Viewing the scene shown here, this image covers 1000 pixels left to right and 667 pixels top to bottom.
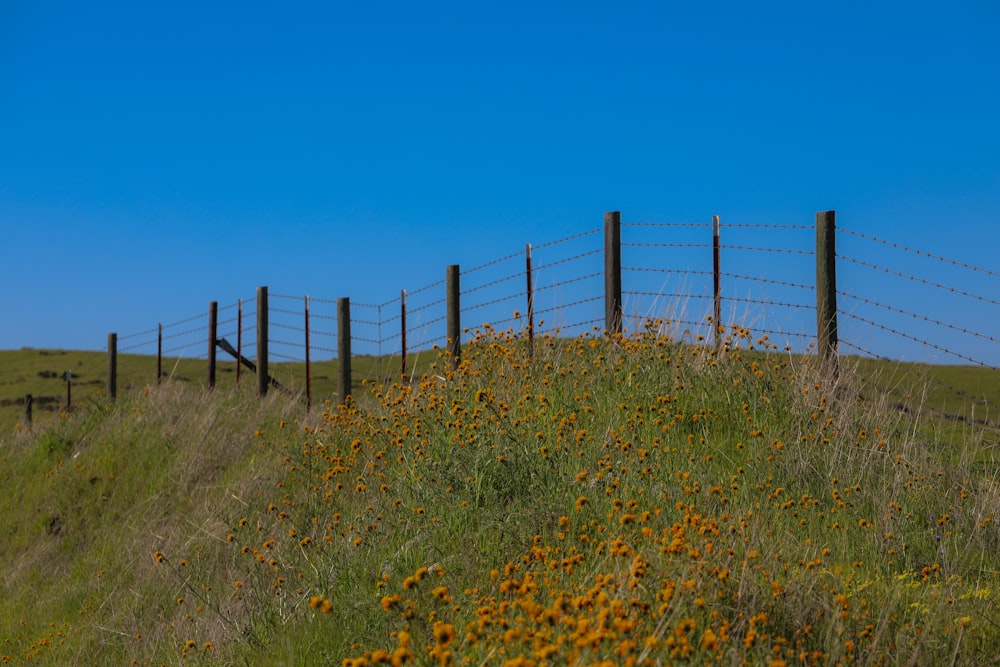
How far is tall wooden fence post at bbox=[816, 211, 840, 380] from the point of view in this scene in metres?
9.72

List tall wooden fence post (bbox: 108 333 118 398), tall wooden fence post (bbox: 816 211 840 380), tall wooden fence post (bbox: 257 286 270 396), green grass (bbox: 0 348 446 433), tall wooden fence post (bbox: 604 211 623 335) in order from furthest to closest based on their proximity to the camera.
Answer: green grass (bbox: 0 348 446 433) < tall wooden fence post (bbox: 108 333 118 398) < tall wooden fence post (bbox: 257 286 270 396) < tall wooden fence post (bbox: 604 211 623 335) < tall wooden fence post (bbox: 816 211 840 380)

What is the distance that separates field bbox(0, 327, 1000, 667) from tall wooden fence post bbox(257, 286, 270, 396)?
3.84 metres

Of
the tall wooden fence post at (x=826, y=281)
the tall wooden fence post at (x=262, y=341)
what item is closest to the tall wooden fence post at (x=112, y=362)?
the tall wooden fence post at (x=262, y=341)

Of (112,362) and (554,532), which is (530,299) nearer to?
(554,532)

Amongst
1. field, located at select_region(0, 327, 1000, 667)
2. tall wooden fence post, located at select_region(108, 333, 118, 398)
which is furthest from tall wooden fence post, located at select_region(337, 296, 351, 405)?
tall wooden fence post, located at select_region(108, 333, 118, 398)

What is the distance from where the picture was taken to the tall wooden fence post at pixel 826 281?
31.9ft

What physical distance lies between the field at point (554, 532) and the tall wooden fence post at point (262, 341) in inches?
151

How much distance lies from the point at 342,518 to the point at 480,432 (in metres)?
1.32

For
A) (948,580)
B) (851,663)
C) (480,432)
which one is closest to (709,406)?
(480,432)

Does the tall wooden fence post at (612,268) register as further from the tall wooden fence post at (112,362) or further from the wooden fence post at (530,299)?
the tall wooden fence post at (112,362)

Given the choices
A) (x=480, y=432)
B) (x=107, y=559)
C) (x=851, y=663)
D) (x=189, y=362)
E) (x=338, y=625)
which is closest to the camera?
(x=851, y=663)

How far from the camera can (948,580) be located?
5.23 m

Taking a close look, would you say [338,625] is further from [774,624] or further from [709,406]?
[709,406]

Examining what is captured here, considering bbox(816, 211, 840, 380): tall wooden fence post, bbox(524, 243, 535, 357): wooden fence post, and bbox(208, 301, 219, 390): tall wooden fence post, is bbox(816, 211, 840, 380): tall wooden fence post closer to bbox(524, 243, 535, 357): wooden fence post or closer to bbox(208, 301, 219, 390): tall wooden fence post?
bbox(524, 243, 535, 357): wooden fence post
